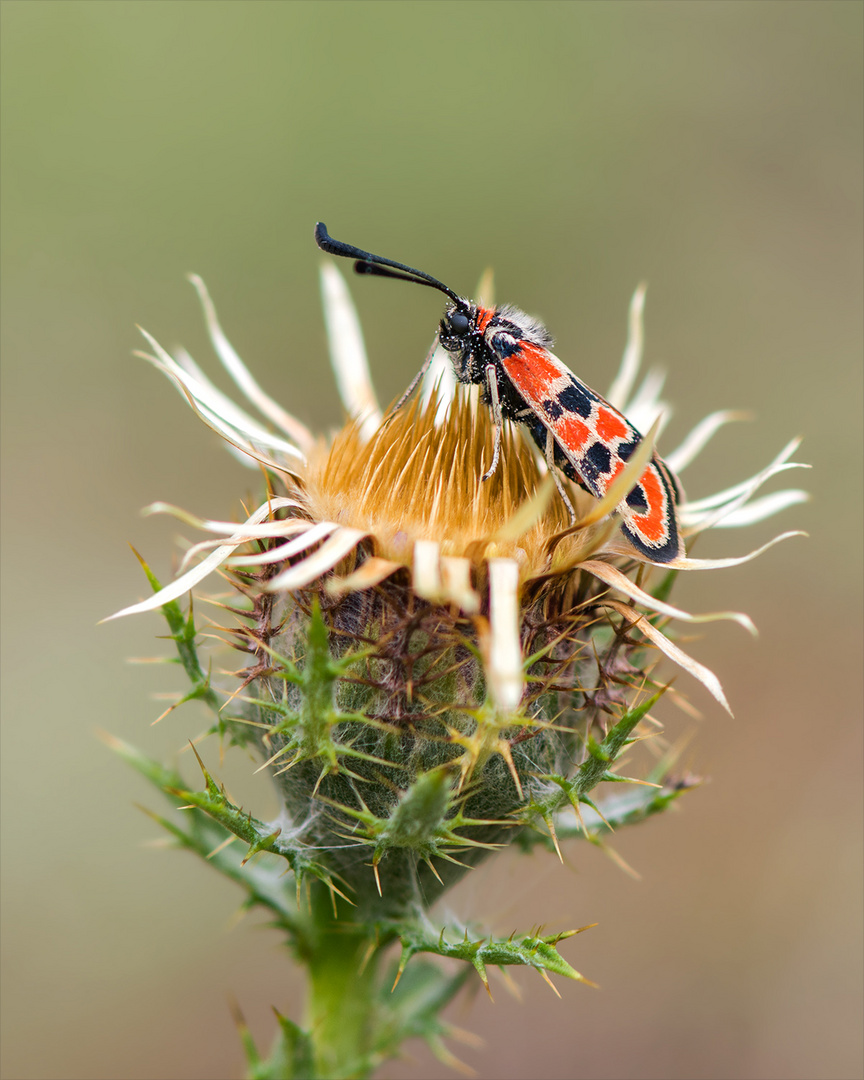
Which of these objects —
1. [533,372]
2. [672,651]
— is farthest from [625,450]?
[672,651]

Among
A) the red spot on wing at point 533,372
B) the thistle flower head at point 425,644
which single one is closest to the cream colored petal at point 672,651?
the thistle flower head at point 425,644

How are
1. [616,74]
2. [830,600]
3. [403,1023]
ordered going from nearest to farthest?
[403,1023]
[830,600]
[616,74]

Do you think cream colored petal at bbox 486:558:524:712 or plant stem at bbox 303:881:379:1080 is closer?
cream colored petal at bbox 486:558:524:712

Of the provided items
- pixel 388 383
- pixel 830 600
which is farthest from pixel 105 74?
pixel 830 600

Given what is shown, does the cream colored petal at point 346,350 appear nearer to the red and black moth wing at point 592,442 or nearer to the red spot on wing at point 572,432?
the red and black moth wing at point 592,442

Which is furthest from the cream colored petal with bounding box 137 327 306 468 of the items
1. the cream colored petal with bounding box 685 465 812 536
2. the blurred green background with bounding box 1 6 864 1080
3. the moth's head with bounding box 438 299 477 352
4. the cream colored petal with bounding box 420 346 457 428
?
the blurred green background with bounding box 1 6 864 1080

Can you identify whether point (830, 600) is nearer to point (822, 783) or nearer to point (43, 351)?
point (822, 783)

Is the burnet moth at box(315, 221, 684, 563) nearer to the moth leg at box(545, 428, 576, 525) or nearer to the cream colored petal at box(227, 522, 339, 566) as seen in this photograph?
the moth leg at box(545, 428, 576, 525)

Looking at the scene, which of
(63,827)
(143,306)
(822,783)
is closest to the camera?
(63,827)
